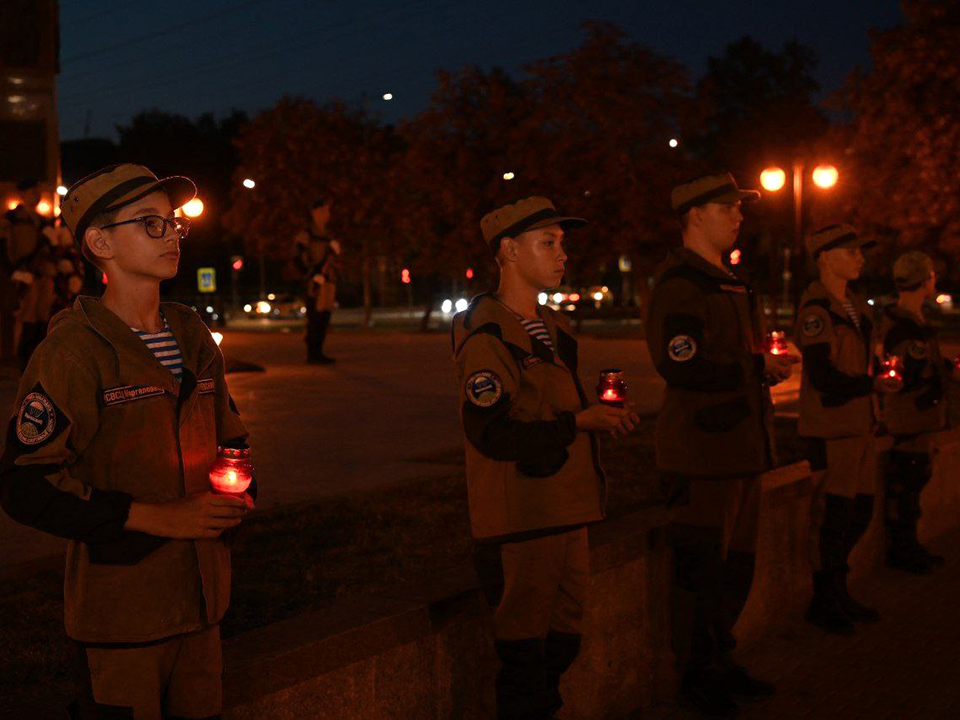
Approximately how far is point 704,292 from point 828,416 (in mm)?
1659

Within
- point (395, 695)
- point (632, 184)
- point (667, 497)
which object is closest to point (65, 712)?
point (395, 695)

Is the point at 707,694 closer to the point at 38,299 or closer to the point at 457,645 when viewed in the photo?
the point at 457,645

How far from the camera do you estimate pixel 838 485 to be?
21.5 ft

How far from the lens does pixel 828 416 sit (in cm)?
645

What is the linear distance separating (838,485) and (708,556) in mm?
1527

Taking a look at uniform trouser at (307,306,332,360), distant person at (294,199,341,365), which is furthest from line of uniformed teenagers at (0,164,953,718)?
uniform trouser at (307,306,332,360)

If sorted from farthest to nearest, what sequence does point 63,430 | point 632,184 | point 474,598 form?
point 632,184 < point 474,598 < point 63,430

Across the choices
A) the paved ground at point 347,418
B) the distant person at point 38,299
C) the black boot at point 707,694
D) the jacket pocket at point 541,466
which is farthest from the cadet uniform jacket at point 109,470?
the distant person at point 38,299

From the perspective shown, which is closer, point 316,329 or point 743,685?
point 743,685

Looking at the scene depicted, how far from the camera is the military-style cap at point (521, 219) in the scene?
429 centimetres

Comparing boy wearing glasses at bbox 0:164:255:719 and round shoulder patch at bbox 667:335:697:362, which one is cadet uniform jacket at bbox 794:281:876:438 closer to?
round shoulder patch at bbox 667:335:697:362

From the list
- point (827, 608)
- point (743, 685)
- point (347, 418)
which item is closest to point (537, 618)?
point (743, 685)

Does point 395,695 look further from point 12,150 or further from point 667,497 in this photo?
point 12,150

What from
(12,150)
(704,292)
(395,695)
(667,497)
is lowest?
(395,695)
